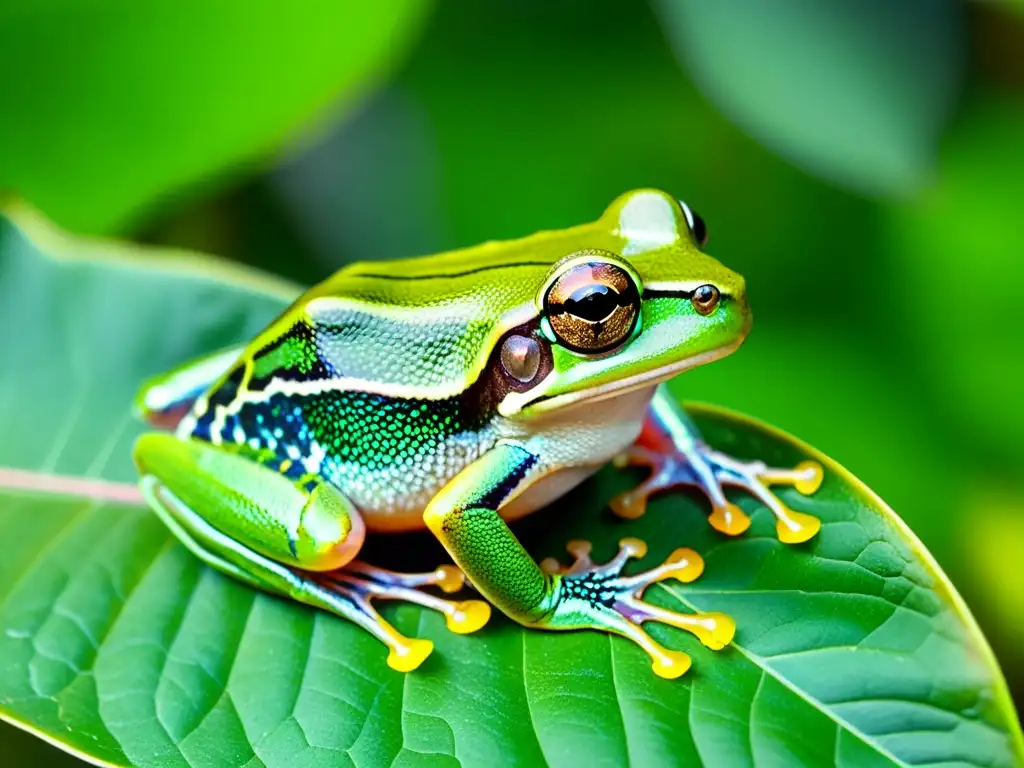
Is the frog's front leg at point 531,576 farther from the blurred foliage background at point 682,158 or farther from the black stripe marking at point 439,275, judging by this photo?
the blurred foliage background at point 682,158

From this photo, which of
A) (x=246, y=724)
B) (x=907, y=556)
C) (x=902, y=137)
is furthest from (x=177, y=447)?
(x=902, y=137)

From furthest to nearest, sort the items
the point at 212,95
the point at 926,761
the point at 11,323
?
the point at 212,95 < the point at 11,323 < the point at 926,761

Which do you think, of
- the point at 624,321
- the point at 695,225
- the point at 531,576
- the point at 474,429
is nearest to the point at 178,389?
the point at 474,429

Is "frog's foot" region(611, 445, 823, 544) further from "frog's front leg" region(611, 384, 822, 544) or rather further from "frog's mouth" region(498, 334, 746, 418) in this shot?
"frog's mouth" region(498, 334, 746, 418)

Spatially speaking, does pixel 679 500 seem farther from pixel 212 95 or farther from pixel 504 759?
pixel 212 95

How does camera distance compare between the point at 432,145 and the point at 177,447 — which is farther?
the point at 432,145

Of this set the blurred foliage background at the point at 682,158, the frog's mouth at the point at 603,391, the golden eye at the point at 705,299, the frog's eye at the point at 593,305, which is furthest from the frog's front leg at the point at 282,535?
the blurred foliage background at the point at 682,158

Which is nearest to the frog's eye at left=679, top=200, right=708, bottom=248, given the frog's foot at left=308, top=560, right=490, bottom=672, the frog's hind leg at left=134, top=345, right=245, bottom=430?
the frog's foot at left=308, top=560, right=490, bottom=672
